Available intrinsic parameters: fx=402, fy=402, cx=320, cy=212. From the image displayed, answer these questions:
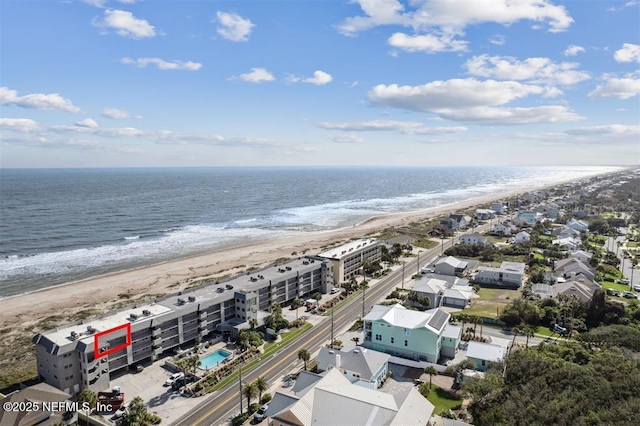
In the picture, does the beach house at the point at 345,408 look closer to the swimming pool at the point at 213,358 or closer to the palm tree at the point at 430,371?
the palm tree at the point at 430,371

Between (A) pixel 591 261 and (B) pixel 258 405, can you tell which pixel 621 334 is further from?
(A) pixel 591 261

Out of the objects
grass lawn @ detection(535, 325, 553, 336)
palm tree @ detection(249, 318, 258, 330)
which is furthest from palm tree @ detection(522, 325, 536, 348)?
palm tree @ detection(249, 318, 258, 330)

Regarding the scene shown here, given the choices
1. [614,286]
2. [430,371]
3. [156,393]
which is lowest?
[156,393]

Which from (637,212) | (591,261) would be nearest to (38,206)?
(591,261)

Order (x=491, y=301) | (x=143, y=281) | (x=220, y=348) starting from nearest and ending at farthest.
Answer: (x=220, y=348), (x=491, y=301), (x=143, y=281)

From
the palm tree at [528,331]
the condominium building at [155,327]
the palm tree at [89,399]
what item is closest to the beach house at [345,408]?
the palm tree at [89,399]

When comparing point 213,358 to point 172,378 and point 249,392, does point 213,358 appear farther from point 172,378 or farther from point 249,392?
point 249,392

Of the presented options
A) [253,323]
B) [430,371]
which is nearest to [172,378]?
[253,323]
